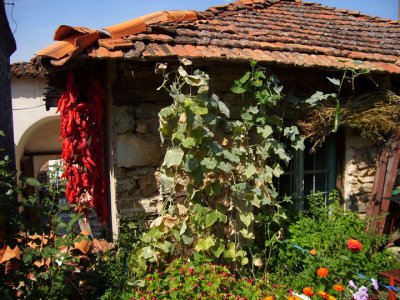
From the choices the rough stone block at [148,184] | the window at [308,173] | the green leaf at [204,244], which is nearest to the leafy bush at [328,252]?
the window at [308,173]

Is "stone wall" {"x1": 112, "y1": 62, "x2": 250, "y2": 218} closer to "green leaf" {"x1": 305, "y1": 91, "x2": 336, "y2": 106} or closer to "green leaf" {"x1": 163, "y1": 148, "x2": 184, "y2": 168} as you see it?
"green leaf" {"x1": 163, "y1": 148, "x2": 184, "y2": 168}

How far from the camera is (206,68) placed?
136 inches

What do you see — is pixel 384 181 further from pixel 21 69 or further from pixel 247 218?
pixel 21 69

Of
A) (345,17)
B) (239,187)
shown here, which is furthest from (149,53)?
(345,17)

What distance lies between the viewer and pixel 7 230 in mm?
2441

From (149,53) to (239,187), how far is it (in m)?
1.46

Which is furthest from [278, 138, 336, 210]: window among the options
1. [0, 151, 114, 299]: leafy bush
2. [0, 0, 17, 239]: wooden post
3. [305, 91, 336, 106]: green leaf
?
[0, 0, 17, 239]: wooden post

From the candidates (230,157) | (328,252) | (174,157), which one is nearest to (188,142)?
(174,157)

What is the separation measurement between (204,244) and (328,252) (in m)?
1.20

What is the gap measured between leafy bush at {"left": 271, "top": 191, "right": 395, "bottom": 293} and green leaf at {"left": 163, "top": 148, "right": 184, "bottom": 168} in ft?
4.51

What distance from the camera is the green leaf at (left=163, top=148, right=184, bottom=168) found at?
293 cm

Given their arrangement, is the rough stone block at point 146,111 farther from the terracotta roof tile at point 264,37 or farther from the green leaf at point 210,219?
the green leaf at point 210,219

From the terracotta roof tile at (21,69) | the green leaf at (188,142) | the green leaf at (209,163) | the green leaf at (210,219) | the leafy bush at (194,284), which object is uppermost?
the terracotta roof tile at (21,69)

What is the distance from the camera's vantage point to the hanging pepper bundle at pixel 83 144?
10.6 feet
